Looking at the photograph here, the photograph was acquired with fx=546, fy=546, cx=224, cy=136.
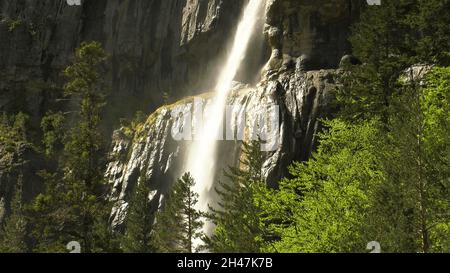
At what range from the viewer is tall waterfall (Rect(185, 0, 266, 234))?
48.6 meters

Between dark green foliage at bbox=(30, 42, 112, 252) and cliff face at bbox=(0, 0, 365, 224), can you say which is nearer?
dark green foliage at bbox=(30, 42, 112, 252)

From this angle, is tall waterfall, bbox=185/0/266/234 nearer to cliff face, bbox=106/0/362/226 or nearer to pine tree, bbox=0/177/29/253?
cliff face, bbox=106/0/362/226

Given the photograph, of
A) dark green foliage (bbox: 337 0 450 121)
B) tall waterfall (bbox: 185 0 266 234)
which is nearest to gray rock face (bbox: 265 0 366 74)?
tall waterfall (bbox: 185 0 266 234)

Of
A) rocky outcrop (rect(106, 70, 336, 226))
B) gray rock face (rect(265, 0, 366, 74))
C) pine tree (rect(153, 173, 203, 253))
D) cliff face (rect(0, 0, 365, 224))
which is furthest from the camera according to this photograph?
gray rock face (rect(265, 0, 366, 74))

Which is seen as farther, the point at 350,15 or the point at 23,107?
the point at 23,107

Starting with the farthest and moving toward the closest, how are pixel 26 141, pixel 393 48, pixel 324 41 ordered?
pixel 26 141 < pixel 324 41 < pixel 393 48

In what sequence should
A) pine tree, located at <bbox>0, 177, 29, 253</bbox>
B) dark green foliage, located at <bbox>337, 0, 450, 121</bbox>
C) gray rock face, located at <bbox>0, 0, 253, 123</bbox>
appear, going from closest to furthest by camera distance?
dark green foliage, located at <bbox>337, 0, 450, 121</bbox>
pine tree, located at <bbox>0, 177, 29, 253</bbox>
gray rock face, located at <bbox>0, 0, 253, 123</bbox>

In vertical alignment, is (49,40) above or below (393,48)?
above

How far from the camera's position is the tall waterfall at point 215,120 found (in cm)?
4856
